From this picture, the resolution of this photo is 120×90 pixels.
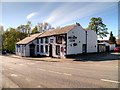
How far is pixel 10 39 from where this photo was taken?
62.3 meters

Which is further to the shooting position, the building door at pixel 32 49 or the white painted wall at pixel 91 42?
the building door at pixel 32 49

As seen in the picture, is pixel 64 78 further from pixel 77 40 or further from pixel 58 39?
pixel 77 40

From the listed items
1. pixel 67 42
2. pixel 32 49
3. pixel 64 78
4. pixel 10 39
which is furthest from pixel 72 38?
pixel 10 39

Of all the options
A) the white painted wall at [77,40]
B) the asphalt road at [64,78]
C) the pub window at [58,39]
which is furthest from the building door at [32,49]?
the asphalt road at [64,78]

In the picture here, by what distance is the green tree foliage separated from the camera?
205 feet

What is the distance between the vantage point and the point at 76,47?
109 feet

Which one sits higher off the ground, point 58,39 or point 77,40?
point 58,39

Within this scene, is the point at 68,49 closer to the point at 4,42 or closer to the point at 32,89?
the point at 32,89

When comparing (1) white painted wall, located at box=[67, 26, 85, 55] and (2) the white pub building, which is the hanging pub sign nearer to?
(2) the white pub building

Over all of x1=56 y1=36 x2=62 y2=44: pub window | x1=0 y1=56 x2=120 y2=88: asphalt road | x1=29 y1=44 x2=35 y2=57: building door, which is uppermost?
x1=56 y1=36 x2=62 y2=44: pub window

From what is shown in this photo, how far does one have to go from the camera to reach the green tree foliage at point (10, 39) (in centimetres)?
6234

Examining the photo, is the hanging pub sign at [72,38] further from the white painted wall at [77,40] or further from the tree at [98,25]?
the tree at [98,25]

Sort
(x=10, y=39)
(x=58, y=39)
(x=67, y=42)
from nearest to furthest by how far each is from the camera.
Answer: (x=67, y=42)
(x=58, y=39)
(x=10, y=39)

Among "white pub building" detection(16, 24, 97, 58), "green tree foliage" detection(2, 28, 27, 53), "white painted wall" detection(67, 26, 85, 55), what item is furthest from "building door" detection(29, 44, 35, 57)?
"green tree foliage" detection(2, 28, 27, 53)
